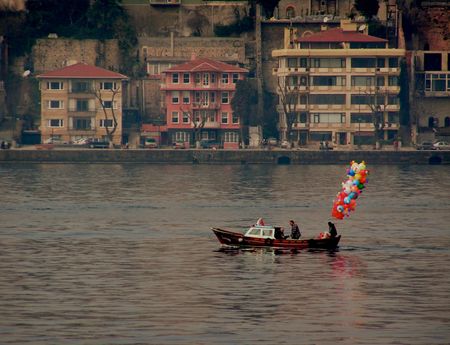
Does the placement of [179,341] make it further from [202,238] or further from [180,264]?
[202,238]

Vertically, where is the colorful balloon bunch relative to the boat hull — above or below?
above

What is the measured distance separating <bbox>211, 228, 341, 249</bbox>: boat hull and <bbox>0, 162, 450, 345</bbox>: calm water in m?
0.75

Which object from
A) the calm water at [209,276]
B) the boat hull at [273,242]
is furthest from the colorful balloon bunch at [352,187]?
the calm water at [209,276]

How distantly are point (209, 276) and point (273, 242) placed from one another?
1150 centimetres

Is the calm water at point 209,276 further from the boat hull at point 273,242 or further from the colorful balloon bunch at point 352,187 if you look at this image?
the colorful balloon bunch at point 352,187

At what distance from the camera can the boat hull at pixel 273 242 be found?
104 meters

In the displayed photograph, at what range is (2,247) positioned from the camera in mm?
110562

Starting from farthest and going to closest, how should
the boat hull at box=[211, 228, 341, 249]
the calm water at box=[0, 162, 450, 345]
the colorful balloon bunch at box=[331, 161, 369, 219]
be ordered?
the boat hull at box=[211, 228, 341, 249] < the colorful balloon bunch at box=[331, 161, 369, 219] < the calm water at box=[0, 162, 450, 345]

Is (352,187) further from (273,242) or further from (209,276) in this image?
(209,276)

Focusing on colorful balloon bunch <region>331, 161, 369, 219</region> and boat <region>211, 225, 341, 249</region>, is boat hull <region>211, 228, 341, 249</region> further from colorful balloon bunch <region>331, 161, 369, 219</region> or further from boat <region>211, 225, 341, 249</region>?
colorful balloon bunch <region>331, 161, 369, 219</region>

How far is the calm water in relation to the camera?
74438 millimetres

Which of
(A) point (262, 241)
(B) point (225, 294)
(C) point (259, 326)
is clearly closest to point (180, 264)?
(A) point (262, 241)

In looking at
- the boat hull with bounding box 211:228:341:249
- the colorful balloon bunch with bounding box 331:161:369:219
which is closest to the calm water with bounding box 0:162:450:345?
the boat hull with bounding box 211:228:341:249

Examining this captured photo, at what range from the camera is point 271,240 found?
4104 inches
